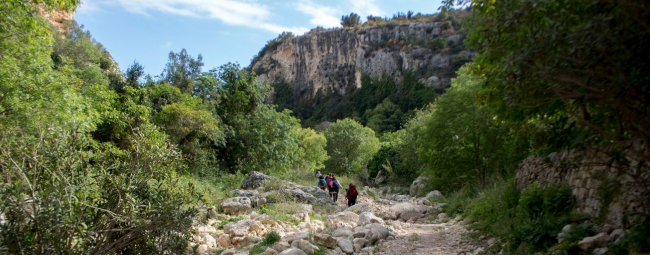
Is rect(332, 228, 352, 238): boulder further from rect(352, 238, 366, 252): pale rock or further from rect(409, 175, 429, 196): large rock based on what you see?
rect(409, 175, 429, 196): large rock

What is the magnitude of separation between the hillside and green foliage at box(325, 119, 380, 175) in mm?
20197

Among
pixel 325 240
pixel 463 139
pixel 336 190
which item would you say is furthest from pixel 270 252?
pixel 463 139

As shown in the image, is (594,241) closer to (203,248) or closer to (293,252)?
(293,252)

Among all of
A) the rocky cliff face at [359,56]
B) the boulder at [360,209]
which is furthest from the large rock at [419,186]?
the rocky cliff face at [359,56]

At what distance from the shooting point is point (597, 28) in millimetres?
3104

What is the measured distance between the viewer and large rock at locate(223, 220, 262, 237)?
9172mm

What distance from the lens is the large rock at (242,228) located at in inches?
361

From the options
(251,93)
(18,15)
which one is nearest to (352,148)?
(251,93)

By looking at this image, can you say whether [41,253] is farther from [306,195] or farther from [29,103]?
[306,195]

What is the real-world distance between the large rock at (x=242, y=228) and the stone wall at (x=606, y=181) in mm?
6228

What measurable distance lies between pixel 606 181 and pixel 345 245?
186 inches

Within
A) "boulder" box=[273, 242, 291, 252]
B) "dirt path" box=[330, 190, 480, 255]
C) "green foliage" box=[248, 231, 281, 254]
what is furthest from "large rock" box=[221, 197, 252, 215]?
"boulder" box=[273, 242, 291, 252]

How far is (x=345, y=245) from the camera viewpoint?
25.9ft

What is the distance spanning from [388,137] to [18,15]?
50.6 m
